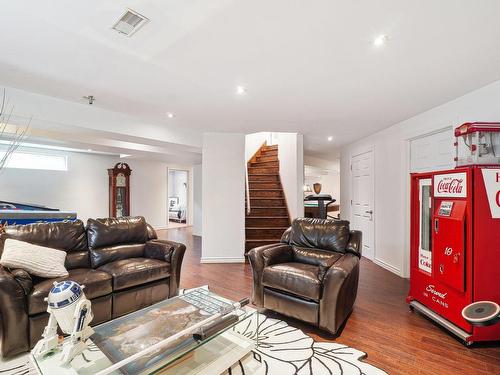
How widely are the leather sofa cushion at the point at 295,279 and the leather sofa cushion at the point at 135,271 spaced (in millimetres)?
1132

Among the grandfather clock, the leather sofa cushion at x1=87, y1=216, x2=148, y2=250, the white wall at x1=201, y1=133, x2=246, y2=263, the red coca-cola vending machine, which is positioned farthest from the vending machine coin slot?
the grandfather clock

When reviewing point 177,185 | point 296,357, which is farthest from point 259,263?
point 177,185

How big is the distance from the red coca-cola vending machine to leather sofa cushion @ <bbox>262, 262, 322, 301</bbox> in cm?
113

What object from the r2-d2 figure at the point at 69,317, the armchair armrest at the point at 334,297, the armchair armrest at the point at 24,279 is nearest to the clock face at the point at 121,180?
the armchair armrest at the point at 24,279

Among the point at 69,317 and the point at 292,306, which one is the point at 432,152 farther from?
the point at 69,317

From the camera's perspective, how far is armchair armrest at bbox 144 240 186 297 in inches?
117

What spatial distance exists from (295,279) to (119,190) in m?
6.59

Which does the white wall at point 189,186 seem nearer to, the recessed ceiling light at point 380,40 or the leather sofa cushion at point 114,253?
the leather sofa cushion at point 114,253

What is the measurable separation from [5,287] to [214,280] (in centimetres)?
229

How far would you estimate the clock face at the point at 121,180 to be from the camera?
291 inches

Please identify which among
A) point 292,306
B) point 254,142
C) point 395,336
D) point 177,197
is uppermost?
point 254,142

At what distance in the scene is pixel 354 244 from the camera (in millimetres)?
2852

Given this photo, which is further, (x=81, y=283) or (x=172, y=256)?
(x=172, y=256)

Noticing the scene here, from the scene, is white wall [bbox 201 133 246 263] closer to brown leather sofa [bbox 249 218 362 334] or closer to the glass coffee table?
brown leather sofa [bbox 249 218 362 334]
